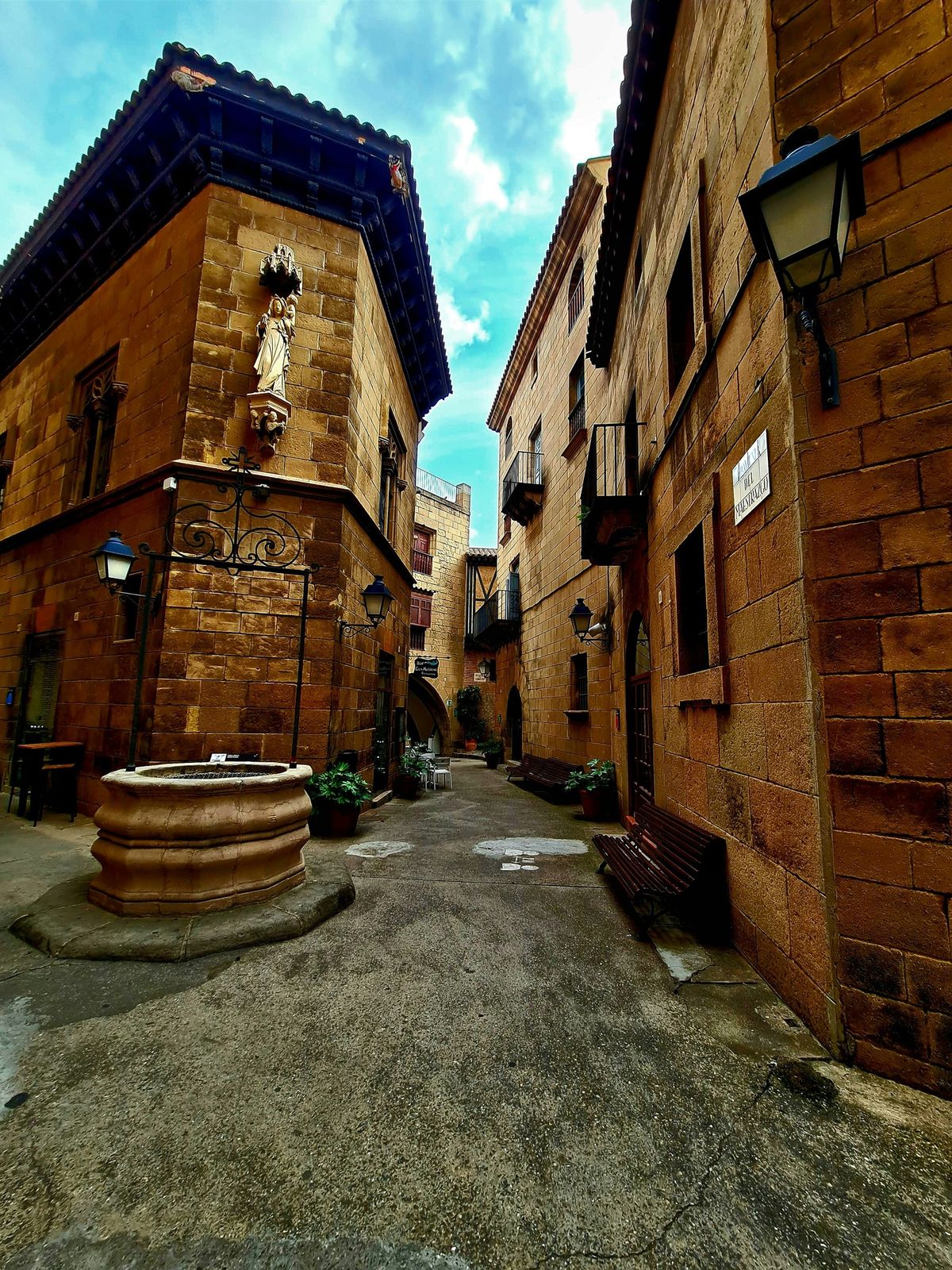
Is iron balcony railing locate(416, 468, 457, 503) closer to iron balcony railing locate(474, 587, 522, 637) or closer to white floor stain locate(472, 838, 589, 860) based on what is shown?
iron balcony railing locate(474, 587, 522, 637)

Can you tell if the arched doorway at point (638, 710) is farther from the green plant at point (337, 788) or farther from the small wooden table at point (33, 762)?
the small wooden table at point (33, 762)

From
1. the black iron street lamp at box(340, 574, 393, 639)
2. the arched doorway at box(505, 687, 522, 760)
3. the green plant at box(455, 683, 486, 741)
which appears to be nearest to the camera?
the black iron street lamp at box(340, 574, 393, 639)

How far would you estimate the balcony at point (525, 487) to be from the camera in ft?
43.3

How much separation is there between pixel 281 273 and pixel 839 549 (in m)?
7.53

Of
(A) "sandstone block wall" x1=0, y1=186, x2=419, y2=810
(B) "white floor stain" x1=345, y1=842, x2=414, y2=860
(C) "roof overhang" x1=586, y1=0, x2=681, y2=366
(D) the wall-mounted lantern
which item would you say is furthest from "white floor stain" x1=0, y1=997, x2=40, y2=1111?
(C) "roof overhang" x1=586, y1=0, x2=681, y2=366

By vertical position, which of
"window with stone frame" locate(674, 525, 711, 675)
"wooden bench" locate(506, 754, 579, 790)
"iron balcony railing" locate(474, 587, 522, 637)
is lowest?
"wooden bench" locate(506, 754, 579, 790)

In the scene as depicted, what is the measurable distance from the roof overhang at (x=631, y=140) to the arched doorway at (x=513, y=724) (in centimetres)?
1025

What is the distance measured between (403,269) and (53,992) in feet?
34.6

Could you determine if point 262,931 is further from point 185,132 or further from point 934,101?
point 185,132

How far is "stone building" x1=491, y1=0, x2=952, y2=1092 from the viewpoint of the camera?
2.12 m

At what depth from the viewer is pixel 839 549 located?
238 centimetres

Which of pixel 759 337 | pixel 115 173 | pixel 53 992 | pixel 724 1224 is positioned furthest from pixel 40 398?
pixel 724 1224

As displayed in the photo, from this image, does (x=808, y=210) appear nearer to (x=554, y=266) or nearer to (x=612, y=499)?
(x=612, y=499)

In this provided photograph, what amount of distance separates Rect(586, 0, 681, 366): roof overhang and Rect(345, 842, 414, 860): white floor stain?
28.5ft
